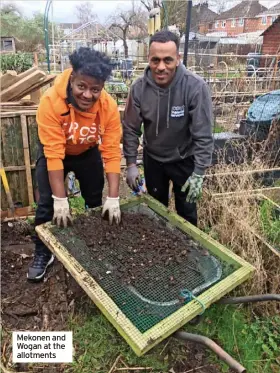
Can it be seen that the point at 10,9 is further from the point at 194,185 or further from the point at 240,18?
the point at 194,185

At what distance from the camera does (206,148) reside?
2689 millimetres

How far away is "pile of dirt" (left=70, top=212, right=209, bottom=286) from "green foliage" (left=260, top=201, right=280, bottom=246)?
122cm

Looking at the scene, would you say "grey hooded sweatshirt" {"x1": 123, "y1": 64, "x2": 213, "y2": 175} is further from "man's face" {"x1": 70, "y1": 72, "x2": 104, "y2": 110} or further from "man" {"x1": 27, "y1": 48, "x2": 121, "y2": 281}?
"man's face" {"x1": 70, "y1": 72, "x2": 104, "y2": 110}

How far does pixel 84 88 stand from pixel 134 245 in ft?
3.63

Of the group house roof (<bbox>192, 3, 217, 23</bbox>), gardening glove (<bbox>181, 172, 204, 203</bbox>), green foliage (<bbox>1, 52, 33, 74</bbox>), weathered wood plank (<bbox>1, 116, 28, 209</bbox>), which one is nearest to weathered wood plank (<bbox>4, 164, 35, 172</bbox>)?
weathered wood plank (<bbox>1, 116, 28, 209</bbox>)

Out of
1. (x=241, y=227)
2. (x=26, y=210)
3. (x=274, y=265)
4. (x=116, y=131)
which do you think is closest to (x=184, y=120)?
(x=116, y=131)

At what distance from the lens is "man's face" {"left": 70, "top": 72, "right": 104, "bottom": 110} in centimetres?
216

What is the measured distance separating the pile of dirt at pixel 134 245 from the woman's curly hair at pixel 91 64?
1056 millimetres

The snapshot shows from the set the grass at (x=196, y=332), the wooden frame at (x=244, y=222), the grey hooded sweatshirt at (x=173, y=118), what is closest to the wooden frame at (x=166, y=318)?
the grey hooded sweatshirt at (x=173, y=118)

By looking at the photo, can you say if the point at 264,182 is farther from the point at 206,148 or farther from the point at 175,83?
the point at 175,83

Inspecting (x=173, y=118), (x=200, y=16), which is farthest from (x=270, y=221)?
(x=200, y=16)

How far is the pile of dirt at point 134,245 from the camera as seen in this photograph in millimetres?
2213

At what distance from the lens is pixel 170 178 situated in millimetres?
3117

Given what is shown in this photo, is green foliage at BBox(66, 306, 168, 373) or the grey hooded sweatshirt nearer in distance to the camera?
green foliage at BBox(66, 306, 168, 373)
